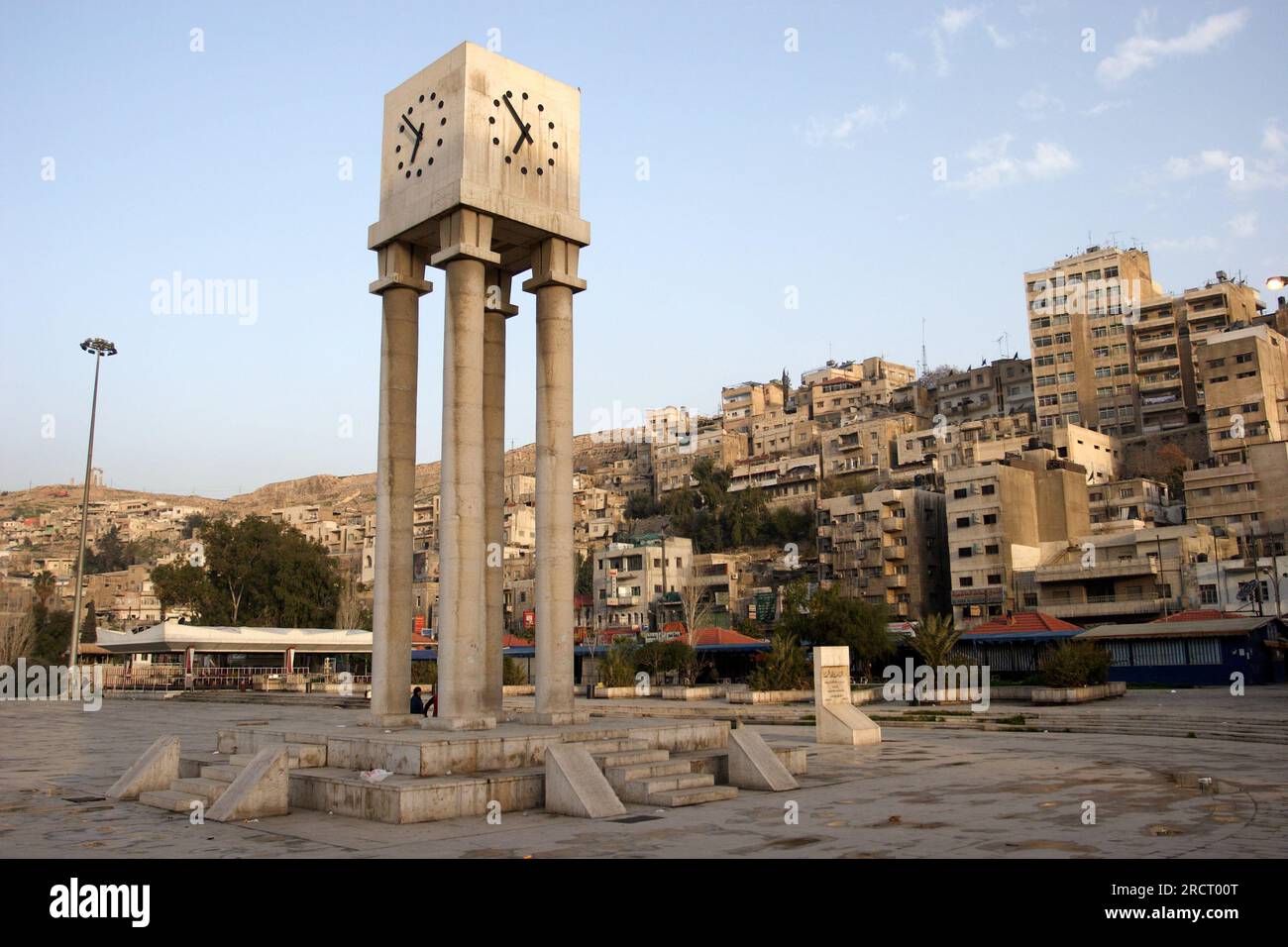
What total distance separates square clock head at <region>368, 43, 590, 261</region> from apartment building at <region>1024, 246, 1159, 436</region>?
88648 mm

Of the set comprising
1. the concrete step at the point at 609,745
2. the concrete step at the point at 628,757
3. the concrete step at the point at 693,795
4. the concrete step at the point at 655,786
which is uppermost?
the concrete step at the point at 609,745

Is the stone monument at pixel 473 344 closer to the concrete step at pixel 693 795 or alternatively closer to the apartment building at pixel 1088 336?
the concrete step at pixel 693 795

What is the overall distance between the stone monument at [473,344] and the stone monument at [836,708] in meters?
8.38

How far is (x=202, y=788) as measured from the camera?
50.5 ft

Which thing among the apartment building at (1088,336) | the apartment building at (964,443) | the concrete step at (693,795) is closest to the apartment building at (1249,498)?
the apartment building at (964,443)

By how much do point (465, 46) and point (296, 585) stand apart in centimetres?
6801

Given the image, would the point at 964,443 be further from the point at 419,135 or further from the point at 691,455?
the point at 419,135

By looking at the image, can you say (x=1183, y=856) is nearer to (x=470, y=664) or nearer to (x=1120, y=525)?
(x=470, y=664)

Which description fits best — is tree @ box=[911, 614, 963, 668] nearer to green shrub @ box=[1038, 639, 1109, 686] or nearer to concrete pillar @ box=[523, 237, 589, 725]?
green shrub @ box=[1038, 639, 1109, 686]

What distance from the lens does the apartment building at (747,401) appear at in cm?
14188
